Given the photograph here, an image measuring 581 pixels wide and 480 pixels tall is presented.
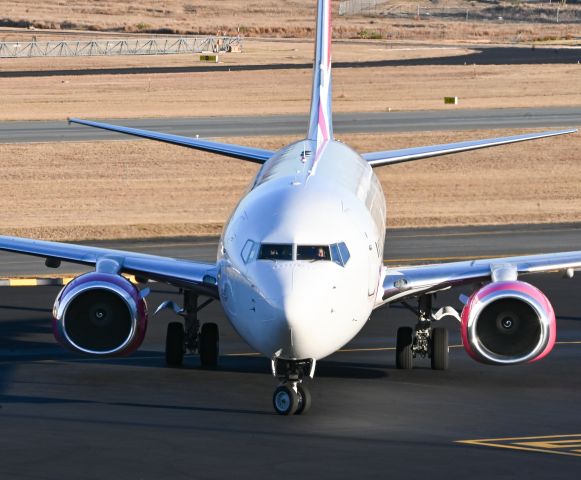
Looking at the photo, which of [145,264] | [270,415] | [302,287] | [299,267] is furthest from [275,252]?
[145,264]

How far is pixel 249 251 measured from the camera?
2377 cm

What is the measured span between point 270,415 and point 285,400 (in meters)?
0.48

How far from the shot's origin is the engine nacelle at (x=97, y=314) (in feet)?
86.4

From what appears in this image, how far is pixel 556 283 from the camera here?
39562 mm

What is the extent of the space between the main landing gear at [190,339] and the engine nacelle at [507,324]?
5.67 meters

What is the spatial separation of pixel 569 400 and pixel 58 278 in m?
18.6

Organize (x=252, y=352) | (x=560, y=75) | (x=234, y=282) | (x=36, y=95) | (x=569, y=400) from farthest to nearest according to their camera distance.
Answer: (x=560, y=75)
(x=36, y=95)
(x=252, y=352)
(x=569, y=400)
(x=234, y=282)

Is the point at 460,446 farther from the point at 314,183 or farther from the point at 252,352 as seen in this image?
the point at 252,352

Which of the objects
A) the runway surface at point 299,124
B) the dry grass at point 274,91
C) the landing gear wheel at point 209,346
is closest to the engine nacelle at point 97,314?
the landing gear wheel at point 209,346

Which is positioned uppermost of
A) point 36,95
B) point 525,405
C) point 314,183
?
point 36,95

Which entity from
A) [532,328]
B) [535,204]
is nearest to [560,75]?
[535,204]

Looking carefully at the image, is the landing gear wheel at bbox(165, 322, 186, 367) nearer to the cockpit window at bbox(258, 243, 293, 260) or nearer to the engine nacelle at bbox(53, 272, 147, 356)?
the engine nacelle at bbox(53, 272, 147, 356)

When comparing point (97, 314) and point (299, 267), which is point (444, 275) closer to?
point (299, 267)

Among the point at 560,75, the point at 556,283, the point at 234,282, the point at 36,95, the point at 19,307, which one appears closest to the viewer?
the point at 234,282
